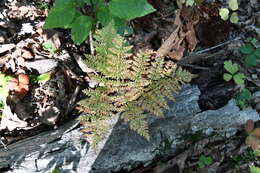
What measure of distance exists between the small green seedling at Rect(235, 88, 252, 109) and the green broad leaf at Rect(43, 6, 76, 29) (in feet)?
4.75

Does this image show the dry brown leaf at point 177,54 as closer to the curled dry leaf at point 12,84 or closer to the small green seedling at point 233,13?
the small green seedling at point 233,13

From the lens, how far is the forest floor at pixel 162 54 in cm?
221

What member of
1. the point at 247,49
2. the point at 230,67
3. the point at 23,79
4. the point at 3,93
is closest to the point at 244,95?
the point at 230,67

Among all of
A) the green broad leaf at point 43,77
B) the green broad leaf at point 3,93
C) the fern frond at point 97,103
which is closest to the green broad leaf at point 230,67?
the fern frond at point 97,103

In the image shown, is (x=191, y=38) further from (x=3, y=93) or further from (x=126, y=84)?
(x=3, y=93)

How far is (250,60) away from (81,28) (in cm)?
150

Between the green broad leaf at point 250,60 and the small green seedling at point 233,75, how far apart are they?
228 mm

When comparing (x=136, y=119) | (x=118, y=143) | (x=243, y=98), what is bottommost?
(x=118, y=143)

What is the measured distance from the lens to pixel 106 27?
1979mm

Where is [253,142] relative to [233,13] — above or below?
below

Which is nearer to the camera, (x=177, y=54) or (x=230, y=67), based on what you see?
(x=230, y=67)

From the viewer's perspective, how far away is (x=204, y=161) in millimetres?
2148

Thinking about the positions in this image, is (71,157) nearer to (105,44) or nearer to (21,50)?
(105,44)

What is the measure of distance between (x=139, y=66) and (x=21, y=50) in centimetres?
139
